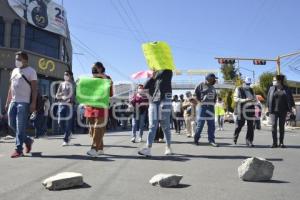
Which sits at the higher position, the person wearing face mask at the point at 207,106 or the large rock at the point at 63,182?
the person wearing face mask at the point at 207,106

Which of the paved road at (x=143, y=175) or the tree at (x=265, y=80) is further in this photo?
the tree at (x=265, y=80)

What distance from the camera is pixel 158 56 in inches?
347

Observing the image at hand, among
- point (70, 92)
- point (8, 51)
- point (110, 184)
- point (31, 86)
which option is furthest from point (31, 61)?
point (110, 184)

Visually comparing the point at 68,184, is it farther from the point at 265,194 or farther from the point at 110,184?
the point at 265,194

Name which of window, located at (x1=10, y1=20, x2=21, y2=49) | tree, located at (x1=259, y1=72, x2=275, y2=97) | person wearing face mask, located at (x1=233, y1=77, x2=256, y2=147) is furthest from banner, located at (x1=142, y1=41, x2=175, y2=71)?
tree, located at (x1=259, y1=72, x2=275, y2=97)

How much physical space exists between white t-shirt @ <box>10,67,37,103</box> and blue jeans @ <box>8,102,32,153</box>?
0.10 m

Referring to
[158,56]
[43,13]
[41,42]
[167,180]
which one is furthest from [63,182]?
[41,42]

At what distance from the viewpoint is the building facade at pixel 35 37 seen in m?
27.4

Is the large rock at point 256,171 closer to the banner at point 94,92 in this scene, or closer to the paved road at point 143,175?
the paved road at point 143,175

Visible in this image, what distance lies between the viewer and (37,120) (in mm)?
15836

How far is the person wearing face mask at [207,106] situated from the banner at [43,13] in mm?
19734

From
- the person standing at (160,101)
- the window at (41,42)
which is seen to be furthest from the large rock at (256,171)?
the window at (41,42)

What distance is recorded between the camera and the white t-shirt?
326 inches

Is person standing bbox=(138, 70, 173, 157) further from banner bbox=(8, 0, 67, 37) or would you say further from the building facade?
banner bbox=(8, 0, 67, 37)
